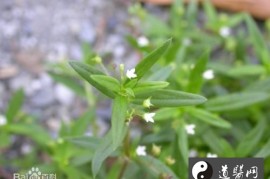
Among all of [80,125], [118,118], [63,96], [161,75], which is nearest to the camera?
[118,118]

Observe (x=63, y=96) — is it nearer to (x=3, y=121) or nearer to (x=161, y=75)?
(x=3, y=121)

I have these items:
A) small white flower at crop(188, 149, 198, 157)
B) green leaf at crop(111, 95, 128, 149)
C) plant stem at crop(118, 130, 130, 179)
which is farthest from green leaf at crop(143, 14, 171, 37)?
green leaf at crop(111, 95, 128, 149)

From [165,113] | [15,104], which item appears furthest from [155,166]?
[15,104]

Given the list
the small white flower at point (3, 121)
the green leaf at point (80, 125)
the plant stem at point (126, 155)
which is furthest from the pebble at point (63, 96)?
the plant stem at point (126, 155)

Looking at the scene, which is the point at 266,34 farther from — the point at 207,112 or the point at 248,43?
the point at 207,112

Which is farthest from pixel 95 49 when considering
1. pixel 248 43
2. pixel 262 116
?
pixel 262 116

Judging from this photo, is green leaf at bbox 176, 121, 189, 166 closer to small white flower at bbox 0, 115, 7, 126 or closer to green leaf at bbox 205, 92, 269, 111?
green leaf at bbox 205, 92, 269, 111
